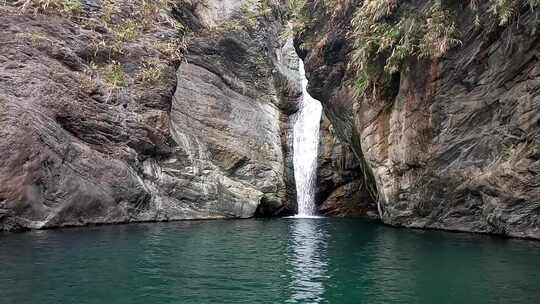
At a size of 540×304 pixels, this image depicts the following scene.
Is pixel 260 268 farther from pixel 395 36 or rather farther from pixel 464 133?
pixel 395 36

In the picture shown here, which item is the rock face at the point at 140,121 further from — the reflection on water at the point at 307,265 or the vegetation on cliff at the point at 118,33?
the reflection on water at the point at 307,265

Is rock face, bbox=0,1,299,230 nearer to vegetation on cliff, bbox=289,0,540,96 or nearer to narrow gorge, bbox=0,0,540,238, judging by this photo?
narrow gorge, bbox=0,0,540,238

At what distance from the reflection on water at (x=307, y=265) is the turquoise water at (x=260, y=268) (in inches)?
1.0

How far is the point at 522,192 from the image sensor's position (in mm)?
17219

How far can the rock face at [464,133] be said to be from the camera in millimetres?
17406

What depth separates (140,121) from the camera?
84.0 ft

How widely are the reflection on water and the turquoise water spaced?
0.09 feet

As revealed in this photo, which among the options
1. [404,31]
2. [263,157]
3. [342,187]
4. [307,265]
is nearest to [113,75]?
[263,157]

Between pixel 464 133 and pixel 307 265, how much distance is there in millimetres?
10315

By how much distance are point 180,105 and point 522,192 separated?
64.9 ft

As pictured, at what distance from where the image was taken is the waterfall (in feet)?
109

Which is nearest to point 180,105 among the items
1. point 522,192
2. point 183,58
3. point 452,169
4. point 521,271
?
point 183,58

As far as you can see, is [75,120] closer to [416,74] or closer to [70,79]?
[70,79]

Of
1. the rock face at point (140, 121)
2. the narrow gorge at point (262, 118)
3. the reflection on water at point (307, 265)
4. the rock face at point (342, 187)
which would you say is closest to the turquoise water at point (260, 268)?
the reflection on water at point (307, 265)
